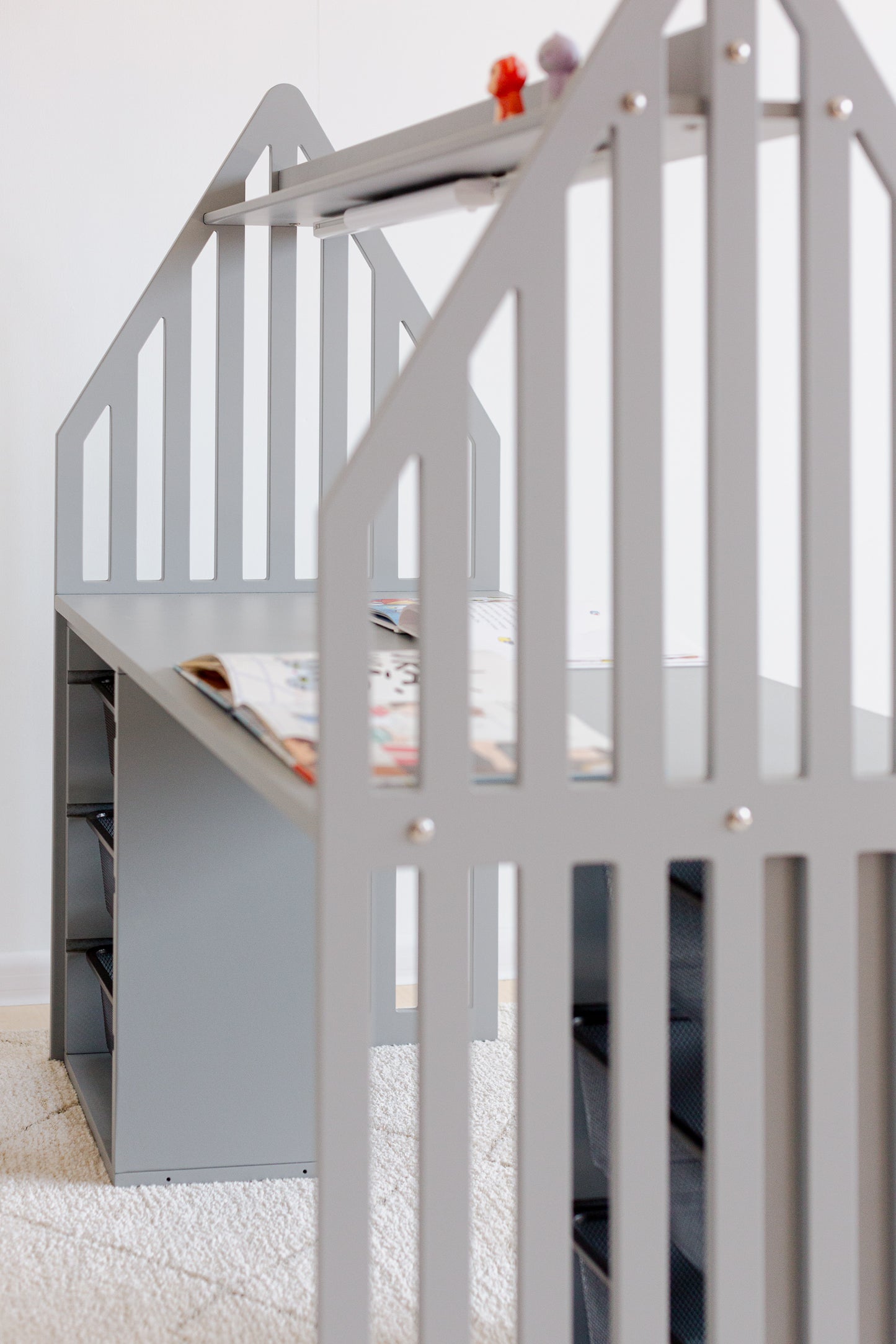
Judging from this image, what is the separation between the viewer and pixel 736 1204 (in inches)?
34.5

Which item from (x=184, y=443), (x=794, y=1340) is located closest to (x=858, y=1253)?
(x=794, y=1340)

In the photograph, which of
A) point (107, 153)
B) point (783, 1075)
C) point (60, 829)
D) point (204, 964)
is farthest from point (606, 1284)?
point (107, 153)

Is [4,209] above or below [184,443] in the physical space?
above

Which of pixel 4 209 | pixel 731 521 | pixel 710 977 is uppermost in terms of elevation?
pixel 4 209

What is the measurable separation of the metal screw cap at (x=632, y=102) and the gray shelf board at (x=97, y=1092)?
1285 mm

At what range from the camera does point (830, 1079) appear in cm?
89

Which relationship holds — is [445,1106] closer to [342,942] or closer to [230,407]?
[342,942]

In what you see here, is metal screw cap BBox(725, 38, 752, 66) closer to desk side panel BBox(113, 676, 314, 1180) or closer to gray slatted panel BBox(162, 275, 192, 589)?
desk side panel BBox(113, 676, 314, 1180)

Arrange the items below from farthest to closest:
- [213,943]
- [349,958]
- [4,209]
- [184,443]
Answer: [4,209] < [184,443] < [213,943] < [349,958]

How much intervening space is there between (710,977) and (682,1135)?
0.49 feet

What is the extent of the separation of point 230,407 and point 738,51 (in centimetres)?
116

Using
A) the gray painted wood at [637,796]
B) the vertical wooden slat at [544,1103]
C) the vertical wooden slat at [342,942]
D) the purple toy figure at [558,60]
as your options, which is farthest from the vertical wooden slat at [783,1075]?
the purple toy figure at [558,60]

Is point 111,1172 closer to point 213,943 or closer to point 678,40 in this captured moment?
point 213,943

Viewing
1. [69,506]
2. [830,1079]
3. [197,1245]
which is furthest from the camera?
[69,506]
